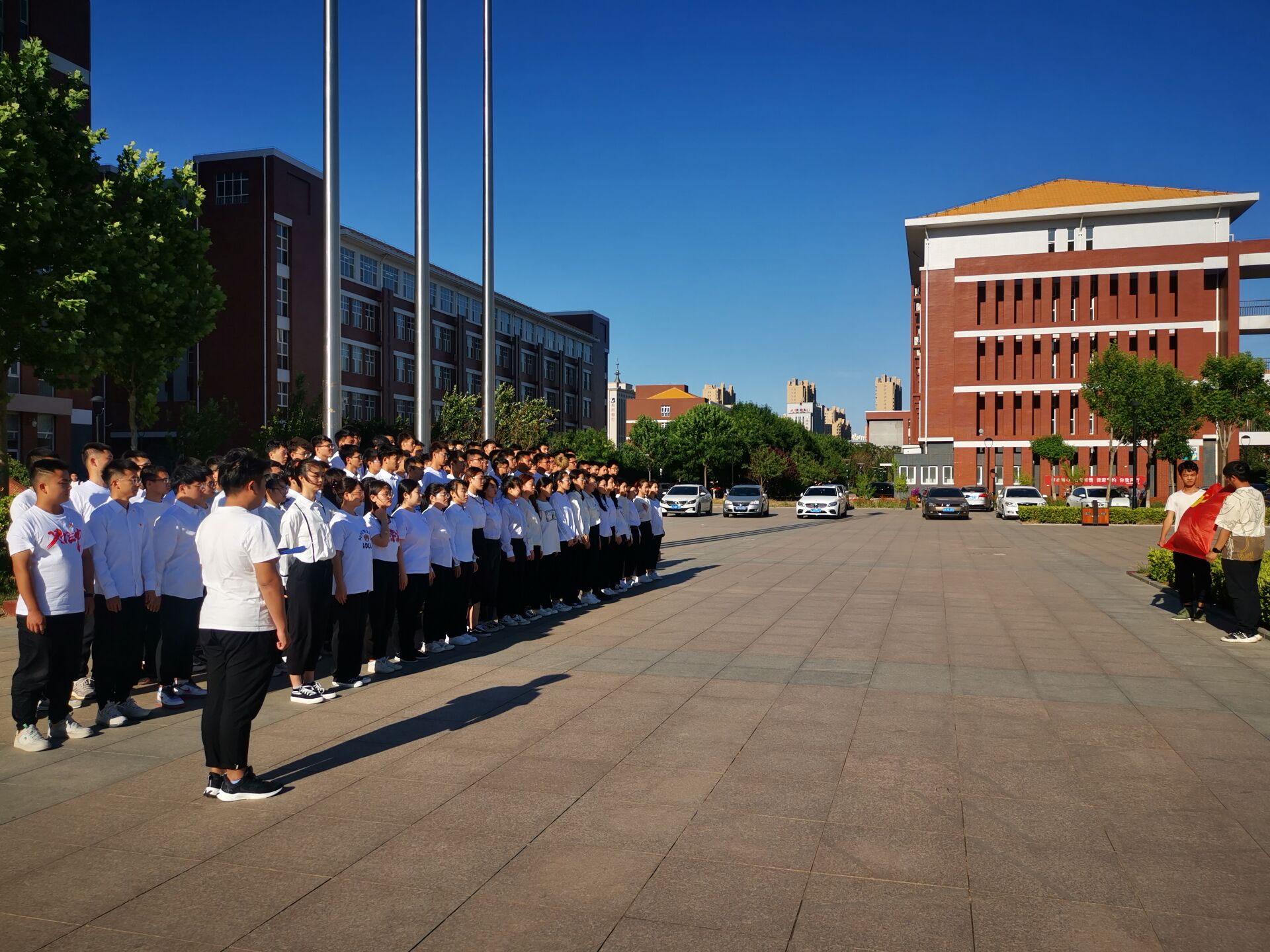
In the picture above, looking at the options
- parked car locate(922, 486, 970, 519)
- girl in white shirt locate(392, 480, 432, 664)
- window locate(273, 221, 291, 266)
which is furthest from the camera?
window locate(273, 221, 291, 266)

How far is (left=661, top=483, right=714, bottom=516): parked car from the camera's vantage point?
135 feet

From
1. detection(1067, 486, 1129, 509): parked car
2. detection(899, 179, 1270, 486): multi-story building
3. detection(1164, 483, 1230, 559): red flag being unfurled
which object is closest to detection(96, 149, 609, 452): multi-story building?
detection(1067, 486, 1129, 509): parked car

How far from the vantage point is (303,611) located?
716 cm

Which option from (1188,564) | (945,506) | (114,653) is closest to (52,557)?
(114,653)

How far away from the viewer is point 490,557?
1054cm

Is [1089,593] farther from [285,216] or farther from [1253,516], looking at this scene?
[285,216]

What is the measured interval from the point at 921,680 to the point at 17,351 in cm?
1588

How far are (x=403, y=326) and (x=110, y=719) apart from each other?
52.9 m

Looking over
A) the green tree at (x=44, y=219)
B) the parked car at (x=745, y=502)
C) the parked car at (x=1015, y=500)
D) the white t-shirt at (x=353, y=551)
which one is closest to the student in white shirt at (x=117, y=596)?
the white t-shirt at (x=353, y=551)

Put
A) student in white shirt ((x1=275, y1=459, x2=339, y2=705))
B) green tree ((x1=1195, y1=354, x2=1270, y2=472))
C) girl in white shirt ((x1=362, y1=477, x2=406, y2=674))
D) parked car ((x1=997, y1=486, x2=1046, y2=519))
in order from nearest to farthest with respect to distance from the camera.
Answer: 1. student in white shirt ((x1=275, y1=459, x2=339, y2=705))
2. girl in white shirt ((x1=362, y1=477, x2=406, y2=674))
3. parked car ((x1=997, y1=486, x2=1046, y2=519))
4. green tree ((x1=1195, y1=354, x2=1270, y2=472))

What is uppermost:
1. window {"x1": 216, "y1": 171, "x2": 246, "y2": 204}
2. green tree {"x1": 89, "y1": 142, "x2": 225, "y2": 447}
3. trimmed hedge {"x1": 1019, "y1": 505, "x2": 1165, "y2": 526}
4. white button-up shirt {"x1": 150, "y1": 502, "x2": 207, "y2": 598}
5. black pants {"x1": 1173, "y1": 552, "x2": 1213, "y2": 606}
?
window {"x1": 216, "y1": 171, "x2": 246, "y2": 204}

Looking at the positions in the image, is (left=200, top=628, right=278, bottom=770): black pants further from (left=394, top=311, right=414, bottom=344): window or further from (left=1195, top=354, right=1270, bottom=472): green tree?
(left=1195, top=354, right=1270, bottom=472): green tree

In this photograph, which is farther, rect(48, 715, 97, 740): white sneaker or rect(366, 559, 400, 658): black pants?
rect(366, 559, 400, 658): black pants

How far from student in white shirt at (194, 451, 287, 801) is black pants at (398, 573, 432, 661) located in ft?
11.6
